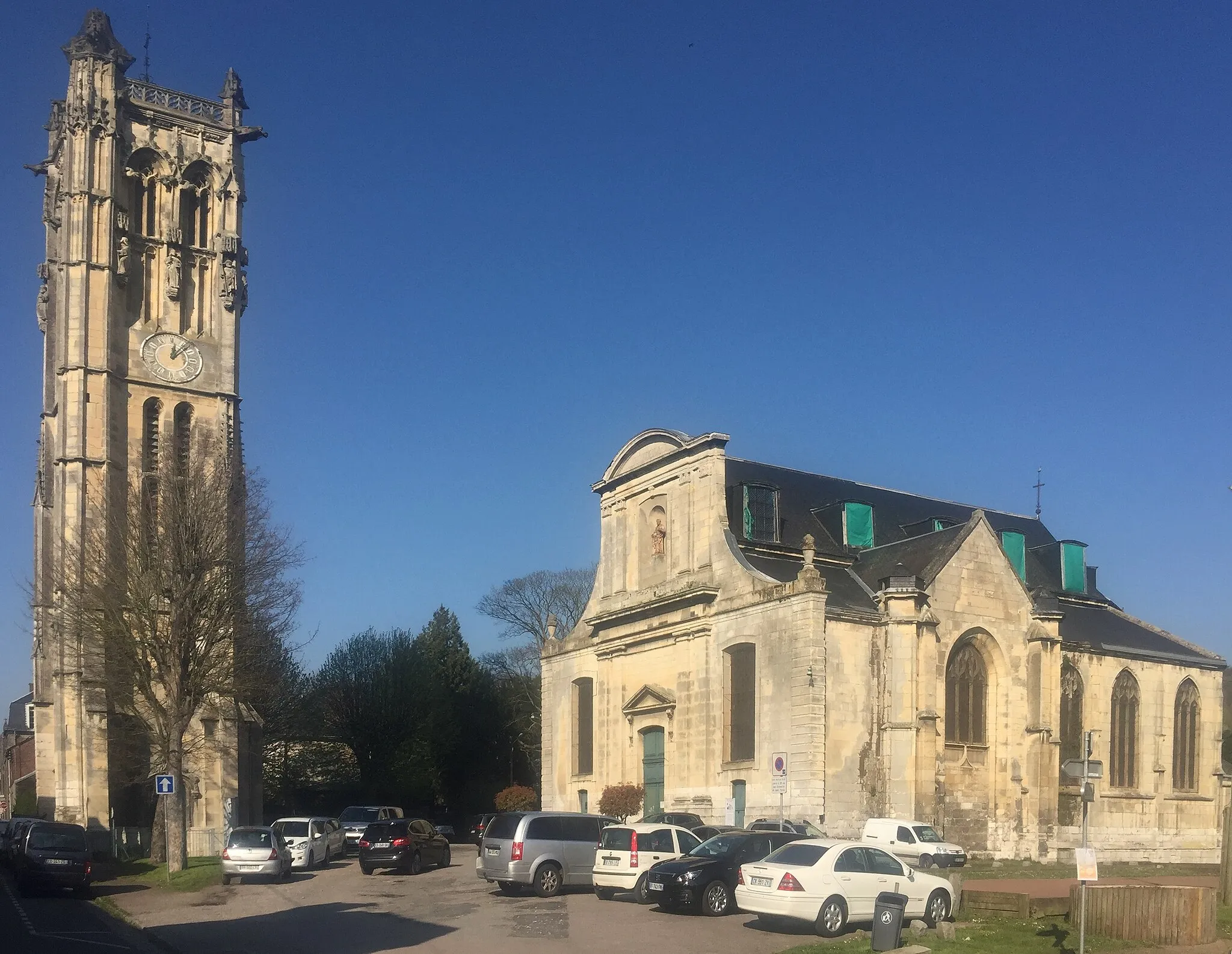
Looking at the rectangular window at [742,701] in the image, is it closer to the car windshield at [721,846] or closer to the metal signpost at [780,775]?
the metal signpost at [780,775]

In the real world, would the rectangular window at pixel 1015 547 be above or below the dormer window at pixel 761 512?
below

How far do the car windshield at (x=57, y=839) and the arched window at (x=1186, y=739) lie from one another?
124ft

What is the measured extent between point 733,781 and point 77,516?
97.8ft

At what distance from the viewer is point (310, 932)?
69.4 feet

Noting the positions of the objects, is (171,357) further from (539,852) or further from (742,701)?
(539,852)

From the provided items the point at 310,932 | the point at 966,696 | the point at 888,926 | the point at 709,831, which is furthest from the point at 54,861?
the point at 966,696

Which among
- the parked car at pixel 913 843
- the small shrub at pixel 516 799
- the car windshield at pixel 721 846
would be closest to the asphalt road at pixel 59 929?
the car windshield at pixel 721 846

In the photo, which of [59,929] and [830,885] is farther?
[59,929]

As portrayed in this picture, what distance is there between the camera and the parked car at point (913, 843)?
32.3 metres

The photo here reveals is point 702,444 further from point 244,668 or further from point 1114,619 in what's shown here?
point 1114,619

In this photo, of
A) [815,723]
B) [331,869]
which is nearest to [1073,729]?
[815,723]

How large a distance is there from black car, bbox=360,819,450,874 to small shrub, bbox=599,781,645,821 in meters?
10.7

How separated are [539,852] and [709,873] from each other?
4.93 metres

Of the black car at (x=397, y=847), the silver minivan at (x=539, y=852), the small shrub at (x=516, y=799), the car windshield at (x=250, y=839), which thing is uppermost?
the silver minivan at (x=539, y=852)
